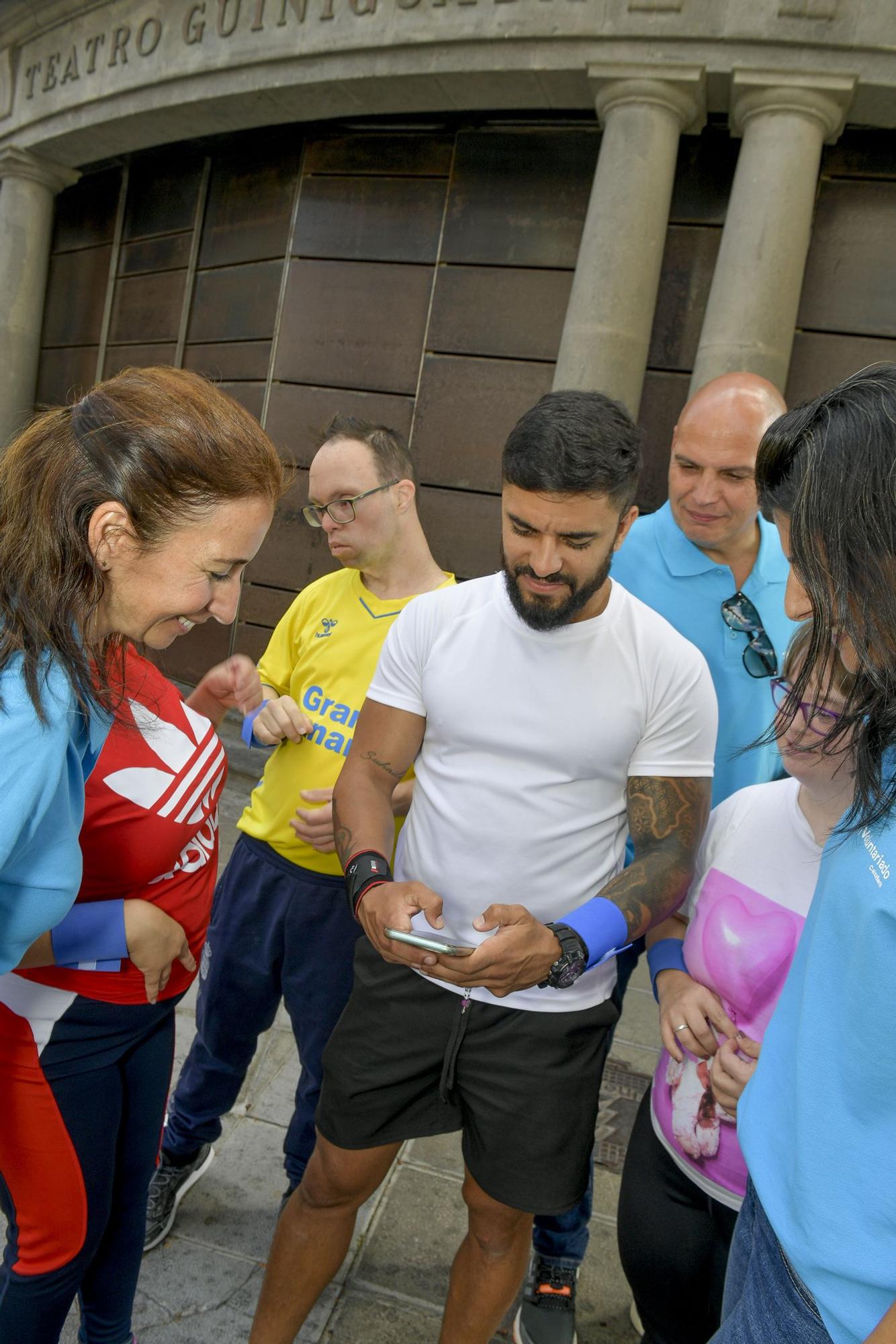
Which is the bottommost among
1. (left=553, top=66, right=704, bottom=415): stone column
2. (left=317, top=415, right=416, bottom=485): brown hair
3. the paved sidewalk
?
the paved sidewalk

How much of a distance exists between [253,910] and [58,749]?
1.54 m

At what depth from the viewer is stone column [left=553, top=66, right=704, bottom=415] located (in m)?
5.74

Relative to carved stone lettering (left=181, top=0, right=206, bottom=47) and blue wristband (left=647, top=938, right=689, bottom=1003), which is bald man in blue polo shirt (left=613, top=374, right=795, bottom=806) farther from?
carved stone lettering (left=181, top=0, right=206, bottom=47)

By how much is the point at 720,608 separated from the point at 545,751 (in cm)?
93

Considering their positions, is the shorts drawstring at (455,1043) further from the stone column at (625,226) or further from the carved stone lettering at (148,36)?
the carved stone lettering at (148,36)

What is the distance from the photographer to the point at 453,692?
89.9 inches

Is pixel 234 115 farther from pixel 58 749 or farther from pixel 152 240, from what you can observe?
pixel 58 749

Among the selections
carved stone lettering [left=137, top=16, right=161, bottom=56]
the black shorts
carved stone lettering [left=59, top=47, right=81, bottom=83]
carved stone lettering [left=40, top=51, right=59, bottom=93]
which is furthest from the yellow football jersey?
carved stone lettering [left=40, top=51, right=59, bottom=93]

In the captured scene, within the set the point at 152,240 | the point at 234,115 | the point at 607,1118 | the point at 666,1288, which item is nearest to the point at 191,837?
the point at 666,1288

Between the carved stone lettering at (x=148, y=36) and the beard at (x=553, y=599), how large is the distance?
7243 millimetres

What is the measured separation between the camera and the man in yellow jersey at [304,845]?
2.74m

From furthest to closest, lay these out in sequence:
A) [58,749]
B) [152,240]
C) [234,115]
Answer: [152,240], [234,115], [58,749]

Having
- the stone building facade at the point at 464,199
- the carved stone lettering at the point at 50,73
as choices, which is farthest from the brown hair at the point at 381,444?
the carved stone lettering at the point at 50,73

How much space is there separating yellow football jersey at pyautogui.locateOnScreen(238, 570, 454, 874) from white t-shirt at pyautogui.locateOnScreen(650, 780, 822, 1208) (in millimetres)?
967
